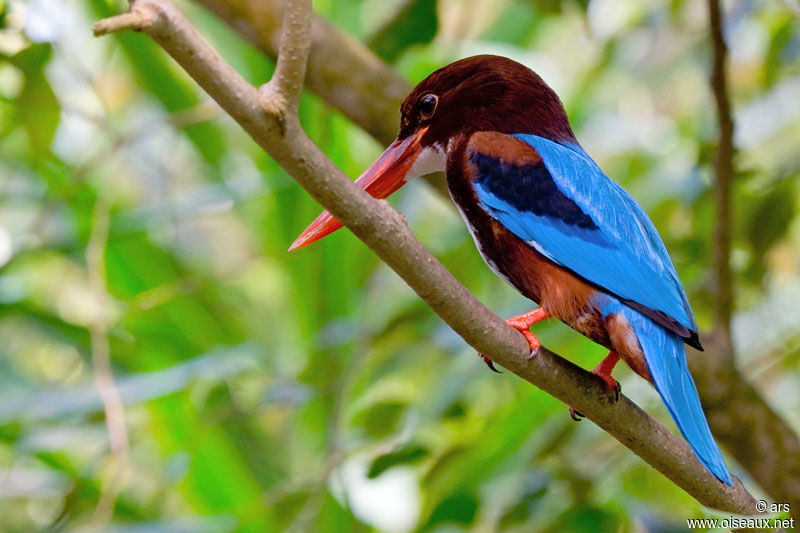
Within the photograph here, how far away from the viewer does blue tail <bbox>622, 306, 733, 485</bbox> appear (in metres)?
1.19

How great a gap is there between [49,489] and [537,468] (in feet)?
5.01

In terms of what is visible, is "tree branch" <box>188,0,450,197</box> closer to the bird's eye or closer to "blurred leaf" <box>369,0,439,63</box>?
"blurred leaf" <box>369,0,439,63</box>

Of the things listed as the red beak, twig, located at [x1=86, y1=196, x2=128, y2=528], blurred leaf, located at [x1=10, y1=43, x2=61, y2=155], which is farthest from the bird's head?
blurred leaf, located at [x1=10, y1=43, x2=61, y2=155]

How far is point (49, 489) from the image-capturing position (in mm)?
2777

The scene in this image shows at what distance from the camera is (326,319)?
10.4 ft

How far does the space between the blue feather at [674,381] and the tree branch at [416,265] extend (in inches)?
2.0

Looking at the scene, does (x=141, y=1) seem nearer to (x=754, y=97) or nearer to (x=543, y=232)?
(x=543, y=232)

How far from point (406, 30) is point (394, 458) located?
1.12 m

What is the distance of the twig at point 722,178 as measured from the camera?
74.4 inches

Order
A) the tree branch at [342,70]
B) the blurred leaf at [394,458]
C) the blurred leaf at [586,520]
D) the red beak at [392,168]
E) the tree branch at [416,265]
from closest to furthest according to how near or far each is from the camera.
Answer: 1. the tree branch at [416,265]
2. the red beak at [392,168]
3. the blurred leaf at [394,458]
4. the blurred leaf at [586,520]
5. the tree branch at [342,70]

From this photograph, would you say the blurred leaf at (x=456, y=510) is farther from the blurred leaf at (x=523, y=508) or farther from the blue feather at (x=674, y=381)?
the blue feather at (x=674, y=381)

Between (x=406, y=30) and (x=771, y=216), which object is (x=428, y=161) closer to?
(x=406, y=30)

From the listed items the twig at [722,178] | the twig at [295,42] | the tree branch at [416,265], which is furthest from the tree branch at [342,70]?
the twig at [295,42]

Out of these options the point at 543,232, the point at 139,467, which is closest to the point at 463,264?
the point at 543,232
